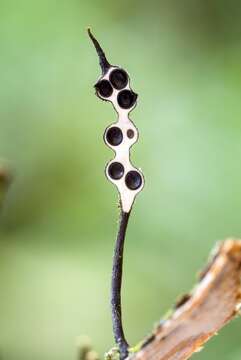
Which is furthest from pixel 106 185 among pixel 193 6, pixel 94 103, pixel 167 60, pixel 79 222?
pixel 193 6

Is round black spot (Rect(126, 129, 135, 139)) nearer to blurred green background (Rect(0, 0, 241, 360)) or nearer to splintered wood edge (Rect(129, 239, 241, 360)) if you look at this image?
splintered wood edge (Rect(129, 239, 241, 360))

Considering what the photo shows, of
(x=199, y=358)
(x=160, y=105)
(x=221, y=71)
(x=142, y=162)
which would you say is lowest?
(x=199, y=358)

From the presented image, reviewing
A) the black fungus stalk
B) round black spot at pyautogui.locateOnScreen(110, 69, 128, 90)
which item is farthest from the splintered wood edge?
round black spot at pyautogui.locateOnScreen(110, 69, 128, 90)

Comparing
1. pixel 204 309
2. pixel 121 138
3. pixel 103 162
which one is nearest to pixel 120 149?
pixel 121 138

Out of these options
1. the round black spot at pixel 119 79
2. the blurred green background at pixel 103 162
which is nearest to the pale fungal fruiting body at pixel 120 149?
the round black spot at pixel 119 79

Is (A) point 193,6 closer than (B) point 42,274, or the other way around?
(B) point 42,274

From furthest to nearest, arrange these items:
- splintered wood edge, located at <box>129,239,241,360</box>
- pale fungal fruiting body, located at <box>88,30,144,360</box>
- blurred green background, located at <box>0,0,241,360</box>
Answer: blurred green background, located at <box>0,0,241,360</box> < pale fungal fruiting body, located at <box>88,30,144,360</box> < splintered wood edge, located at <box>129,239,241,360</box>

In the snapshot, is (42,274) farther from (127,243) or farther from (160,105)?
(160,105)

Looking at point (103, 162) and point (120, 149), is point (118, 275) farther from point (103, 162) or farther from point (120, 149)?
point (103, 162)
